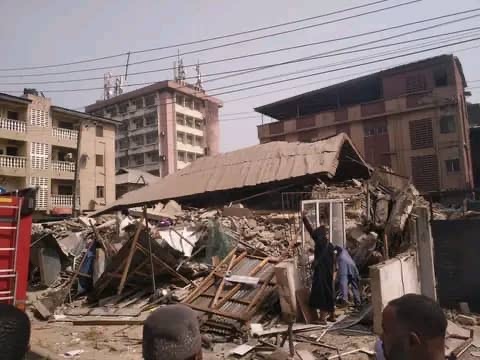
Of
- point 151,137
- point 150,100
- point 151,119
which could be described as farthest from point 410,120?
point 150,100

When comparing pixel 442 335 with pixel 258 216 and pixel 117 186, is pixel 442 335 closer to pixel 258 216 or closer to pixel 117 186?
pixel 258 216

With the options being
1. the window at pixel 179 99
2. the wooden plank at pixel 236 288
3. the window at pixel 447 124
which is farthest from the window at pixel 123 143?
the wooden plank at pixel 236 288

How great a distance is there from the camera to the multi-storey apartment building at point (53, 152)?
29.8 metres

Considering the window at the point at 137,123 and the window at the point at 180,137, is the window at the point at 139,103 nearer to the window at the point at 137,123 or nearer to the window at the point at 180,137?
the window at the point at 137,123

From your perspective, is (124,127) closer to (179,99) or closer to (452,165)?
(179,99)

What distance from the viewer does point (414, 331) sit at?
1444 millimetres

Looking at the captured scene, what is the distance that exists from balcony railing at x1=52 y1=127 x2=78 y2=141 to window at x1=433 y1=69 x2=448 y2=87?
28.0m

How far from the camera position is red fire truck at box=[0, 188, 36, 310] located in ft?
15.6

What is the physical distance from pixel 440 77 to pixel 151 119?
124ft

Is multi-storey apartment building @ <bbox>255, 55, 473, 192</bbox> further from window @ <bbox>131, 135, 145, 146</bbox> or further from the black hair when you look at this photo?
window @ <bbox>131, 135, 145, 146</bbox>

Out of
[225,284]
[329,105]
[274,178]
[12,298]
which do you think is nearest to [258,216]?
[274,178]

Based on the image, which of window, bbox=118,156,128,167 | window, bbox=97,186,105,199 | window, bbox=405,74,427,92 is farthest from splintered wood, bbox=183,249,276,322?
window, bbox=118,156,128,167

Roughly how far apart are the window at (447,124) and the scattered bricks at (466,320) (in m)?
23.5

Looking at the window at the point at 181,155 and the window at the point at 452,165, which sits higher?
the window at the point at 181,155
